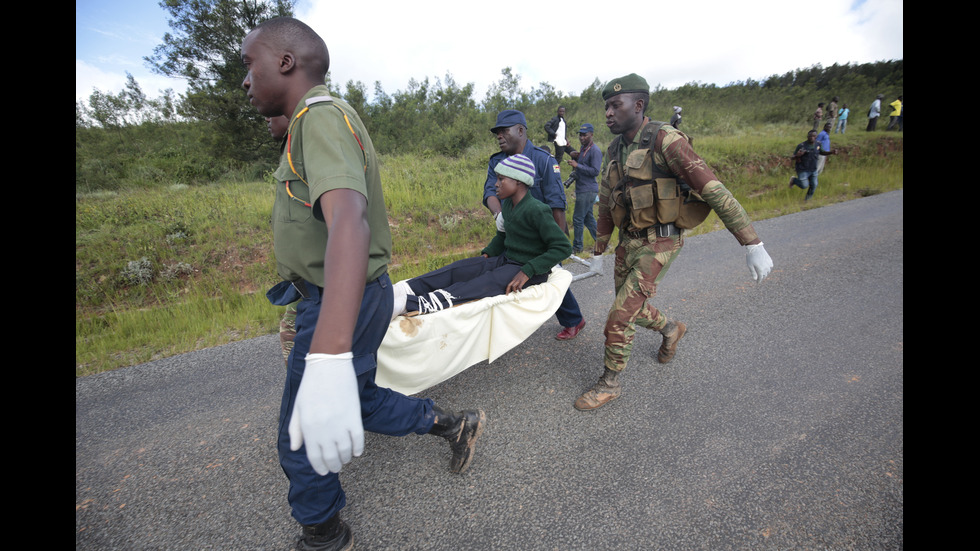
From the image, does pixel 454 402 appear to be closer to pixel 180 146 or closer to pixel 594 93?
pixel 180 146

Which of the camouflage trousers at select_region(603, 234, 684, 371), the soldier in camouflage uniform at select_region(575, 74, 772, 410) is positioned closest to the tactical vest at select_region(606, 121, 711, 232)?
the soldier in camouflage uniform at select_region(575, 74, 772, 410)

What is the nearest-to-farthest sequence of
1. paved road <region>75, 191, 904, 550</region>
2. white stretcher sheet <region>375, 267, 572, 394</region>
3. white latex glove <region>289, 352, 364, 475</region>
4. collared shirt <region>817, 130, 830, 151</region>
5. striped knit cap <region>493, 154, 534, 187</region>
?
white latex glove <region>289, 352, 364, 475</region>
paved road <region>75, 191, 904, 550</region>
white stretcher sheet <region>375, 267, 572, 394</region>
striped knit cap <region>493, 154, 534, 187</region>
collared shirt <region>817, 130, 830, 151</region>

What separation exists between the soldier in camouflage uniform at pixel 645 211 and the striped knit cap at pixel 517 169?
620mm

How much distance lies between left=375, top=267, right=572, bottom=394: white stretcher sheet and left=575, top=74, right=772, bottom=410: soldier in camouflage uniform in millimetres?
483

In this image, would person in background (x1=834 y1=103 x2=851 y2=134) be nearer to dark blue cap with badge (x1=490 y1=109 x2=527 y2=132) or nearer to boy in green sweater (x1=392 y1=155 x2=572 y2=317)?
dark blue cap with badge (x1=490 y1=109 x2=527 y2=132)

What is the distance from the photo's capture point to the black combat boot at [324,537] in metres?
1.71

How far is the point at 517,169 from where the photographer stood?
3.05m

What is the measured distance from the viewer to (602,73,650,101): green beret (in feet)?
9.08

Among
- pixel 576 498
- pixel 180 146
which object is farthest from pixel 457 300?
pixel 180 146

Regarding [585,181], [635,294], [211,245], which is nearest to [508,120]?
[635,294]

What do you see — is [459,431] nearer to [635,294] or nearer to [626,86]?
[635,294]

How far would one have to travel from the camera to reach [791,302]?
159 inches

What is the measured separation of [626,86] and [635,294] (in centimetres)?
137

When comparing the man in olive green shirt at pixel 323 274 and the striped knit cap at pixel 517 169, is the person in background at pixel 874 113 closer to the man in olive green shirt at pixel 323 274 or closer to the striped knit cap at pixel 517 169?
the striped knit cap at pixel 517 169
